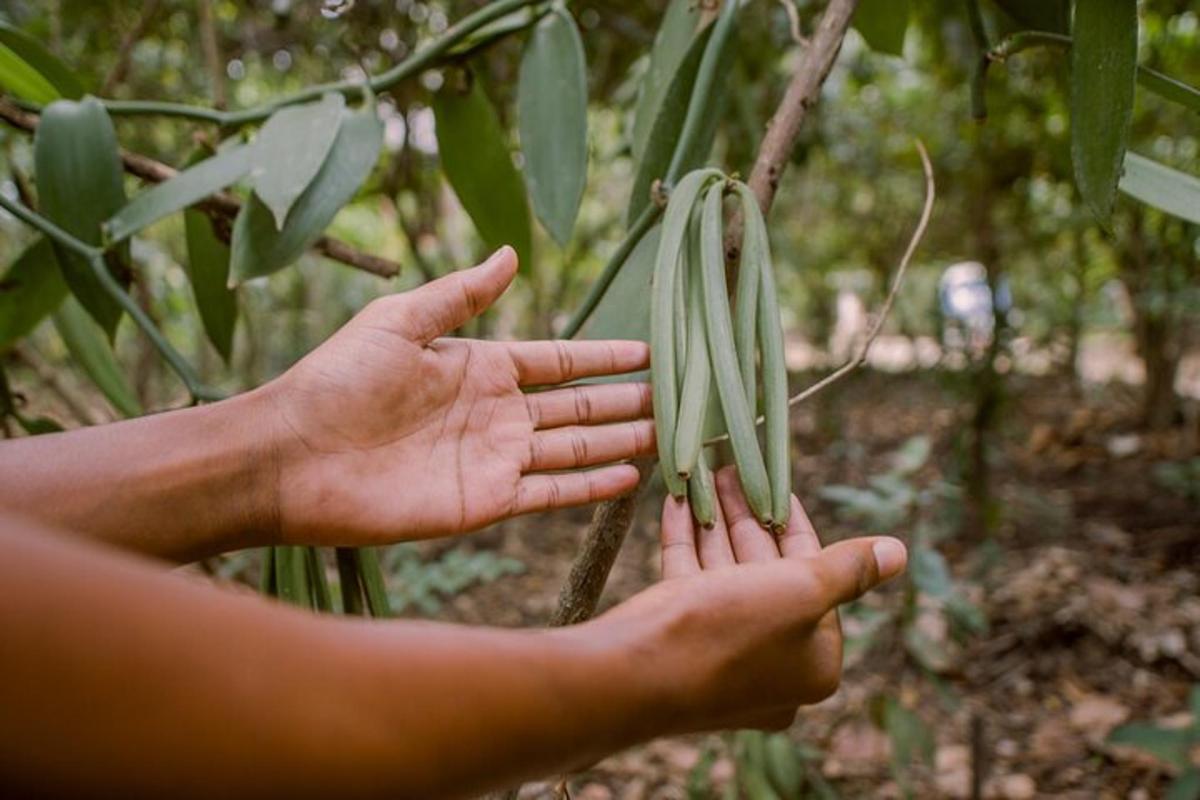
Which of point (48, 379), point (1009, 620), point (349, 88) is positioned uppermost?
point (349, 88)

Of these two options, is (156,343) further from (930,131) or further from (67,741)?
(930,131)

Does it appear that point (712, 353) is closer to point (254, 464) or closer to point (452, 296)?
point (452, 296)

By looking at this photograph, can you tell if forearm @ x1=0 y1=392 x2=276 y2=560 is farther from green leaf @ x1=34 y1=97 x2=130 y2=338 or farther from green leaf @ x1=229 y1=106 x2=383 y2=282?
green leaf @ x1=34 y1=97 x2=130 y2=338

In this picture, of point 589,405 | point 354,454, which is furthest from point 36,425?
point 589,405

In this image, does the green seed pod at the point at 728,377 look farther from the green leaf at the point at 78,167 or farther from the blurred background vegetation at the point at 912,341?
the green leaf at the point at 78,167

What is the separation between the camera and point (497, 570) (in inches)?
68.7

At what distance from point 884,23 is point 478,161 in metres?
0.43

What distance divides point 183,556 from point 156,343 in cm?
23

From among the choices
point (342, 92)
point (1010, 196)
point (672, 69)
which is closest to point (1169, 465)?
point (1010, 196)

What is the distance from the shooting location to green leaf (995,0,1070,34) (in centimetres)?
75

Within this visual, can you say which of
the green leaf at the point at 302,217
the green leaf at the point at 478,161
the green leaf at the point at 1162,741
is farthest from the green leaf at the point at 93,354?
the green leaf at the point at 1162,741

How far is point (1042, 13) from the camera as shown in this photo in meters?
0.76

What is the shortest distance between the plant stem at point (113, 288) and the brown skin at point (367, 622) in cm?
10

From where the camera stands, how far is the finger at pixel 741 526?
1.90 ft
